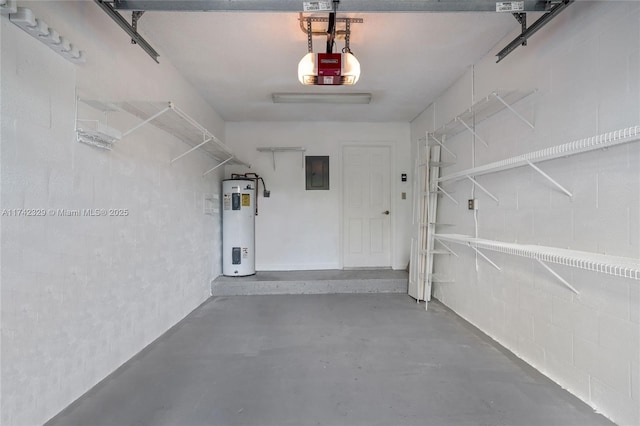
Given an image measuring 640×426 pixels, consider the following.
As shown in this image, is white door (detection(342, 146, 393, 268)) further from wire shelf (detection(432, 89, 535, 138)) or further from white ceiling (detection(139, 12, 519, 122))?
wire shelf (detection(432, 89, 535, 138))

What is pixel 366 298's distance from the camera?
13.3 ft

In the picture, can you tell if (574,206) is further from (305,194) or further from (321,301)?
(305,194)

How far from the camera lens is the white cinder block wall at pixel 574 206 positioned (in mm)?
1557

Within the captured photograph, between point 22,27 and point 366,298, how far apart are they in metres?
3.93

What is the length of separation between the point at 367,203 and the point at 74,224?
3.96 metres

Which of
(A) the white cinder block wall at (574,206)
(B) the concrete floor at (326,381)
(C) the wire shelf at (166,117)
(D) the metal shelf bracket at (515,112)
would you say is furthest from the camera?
(D) the metal shelf bracket at (515,112)

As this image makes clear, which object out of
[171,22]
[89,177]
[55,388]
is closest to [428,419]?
[55,388]

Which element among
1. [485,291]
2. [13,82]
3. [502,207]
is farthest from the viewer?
[485,291]

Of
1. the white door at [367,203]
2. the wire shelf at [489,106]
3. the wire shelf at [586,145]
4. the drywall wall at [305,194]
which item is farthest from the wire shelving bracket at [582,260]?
the drywall wall at [305,194]

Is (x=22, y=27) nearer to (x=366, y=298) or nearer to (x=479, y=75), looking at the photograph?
(x=479, y=75)

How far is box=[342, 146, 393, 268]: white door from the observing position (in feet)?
16.4

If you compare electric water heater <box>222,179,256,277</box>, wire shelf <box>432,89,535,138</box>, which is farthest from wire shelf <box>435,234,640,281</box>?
electric water heater <box>222,179,256,277</box>

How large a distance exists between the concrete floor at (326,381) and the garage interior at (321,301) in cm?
2

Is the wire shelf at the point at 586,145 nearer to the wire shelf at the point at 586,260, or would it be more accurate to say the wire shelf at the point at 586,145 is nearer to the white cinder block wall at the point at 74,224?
the wire shelf at the point at 586,260
